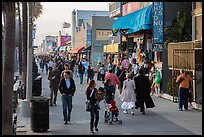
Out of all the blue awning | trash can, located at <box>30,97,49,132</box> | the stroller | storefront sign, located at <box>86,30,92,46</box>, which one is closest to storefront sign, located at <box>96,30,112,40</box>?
storefront sign, located at <box>86,30,92,46</box>

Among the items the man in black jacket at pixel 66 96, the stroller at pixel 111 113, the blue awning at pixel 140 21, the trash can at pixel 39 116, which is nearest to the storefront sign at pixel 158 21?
the blue awning at pixel 140 21

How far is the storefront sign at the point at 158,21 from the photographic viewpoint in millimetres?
20531

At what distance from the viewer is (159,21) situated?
814 inches

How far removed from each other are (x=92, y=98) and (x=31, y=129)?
182cm

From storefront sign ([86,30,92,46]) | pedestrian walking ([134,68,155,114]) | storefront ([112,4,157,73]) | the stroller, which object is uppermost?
storefront sign ([86,30,92,46])

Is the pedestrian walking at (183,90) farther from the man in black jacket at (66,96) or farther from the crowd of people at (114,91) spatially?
the man in black jacket at (66,96)

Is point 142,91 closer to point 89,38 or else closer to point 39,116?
point 39,116

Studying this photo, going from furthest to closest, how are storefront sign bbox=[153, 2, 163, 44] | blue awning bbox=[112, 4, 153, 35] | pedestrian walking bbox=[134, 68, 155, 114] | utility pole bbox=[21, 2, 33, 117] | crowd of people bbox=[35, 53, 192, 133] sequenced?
blue awning bbox=[112, 4, 153, 35] < storefront sign bbox=[153, 2, 163, 44] < pedestrian walking bbox=[134, 68, 155, 114] < utility pole bbox=[21, 2, 33, 117] < crowd of people bbox=[35, 53, 192, 133]

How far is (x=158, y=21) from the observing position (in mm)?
20781

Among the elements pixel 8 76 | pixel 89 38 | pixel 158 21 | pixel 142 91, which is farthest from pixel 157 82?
pixel 89 38

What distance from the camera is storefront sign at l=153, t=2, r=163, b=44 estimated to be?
2053cm

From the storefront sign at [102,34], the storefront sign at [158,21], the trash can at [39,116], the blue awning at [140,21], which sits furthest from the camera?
the storefront sign at [102,34]

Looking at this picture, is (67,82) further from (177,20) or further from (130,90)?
(177,20)

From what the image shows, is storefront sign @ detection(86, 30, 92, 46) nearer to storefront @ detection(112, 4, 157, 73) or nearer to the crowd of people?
storefront @ detection(112, 4, 157, 73)
